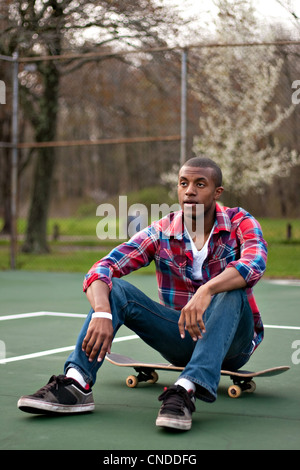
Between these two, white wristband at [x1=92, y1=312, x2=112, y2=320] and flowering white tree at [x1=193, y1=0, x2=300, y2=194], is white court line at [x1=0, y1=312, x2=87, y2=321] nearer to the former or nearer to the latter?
white wristband at [x1=92, y1=312, x2=112, y2=320]

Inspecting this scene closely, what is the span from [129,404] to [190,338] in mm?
467

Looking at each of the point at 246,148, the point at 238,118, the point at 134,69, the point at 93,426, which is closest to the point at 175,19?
the point at 134,69

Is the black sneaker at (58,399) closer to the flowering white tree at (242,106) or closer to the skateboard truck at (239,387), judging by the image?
the skateboard truck at (239,387)

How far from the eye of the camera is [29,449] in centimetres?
328

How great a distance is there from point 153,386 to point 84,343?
1.00 metres

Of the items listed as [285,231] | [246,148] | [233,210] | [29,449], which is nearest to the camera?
[29,449]

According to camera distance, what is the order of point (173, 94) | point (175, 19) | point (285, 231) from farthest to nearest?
1. point (285, 231)
2. point (173, 94)
3. point (175, 19)

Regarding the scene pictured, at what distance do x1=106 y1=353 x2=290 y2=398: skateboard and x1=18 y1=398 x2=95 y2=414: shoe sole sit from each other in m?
Answer: 0.66

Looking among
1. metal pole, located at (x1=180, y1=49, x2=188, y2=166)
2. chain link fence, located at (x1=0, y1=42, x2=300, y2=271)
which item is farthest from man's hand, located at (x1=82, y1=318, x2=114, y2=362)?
chain link fence, located at (x1=0, y1=42, x2=300, y2=271)

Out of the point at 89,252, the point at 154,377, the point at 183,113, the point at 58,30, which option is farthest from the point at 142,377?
the point at 89,252

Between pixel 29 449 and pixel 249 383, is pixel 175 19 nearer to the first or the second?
pixel 249 383

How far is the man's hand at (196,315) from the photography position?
3.77 metres

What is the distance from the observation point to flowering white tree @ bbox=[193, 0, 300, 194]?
14.5 metres

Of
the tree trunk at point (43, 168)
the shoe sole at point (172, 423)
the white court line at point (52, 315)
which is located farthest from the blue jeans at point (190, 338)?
the tree trunk at point (43, 168)
